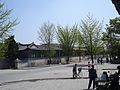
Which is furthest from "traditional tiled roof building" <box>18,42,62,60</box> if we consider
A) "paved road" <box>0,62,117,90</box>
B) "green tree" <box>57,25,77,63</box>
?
"paved road" <box>0,62,117,90</box>

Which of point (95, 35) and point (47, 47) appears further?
point (47, 47)

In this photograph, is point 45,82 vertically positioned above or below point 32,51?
below

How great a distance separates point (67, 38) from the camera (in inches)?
3487

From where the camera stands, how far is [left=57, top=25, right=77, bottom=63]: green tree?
88.6 meters

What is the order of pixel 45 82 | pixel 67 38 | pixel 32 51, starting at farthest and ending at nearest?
pixel 67 38
pixel 32 51
pixel 45 82

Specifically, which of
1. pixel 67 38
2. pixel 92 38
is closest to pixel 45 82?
pixel 92 38

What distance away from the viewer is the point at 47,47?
274 ft

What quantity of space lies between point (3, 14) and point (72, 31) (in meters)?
69.3

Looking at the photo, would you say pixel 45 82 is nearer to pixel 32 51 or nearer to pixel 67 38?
pixel 32 51

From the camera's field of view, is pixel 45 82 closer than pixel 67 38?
Yes

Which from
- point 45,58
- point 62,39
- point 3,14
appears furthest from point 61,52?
point 3,14

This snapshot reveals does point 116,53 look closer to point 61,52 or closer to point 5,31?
point 5,31

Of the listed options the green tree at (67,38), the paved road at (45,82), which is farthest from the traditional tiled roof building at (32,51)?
the paved road at (45,82)

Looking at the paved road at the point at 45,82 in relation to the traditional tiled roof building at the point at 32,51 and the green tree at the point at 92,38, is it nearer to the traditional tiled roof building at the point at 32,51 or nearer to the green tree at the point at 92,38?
the green tree at the point at 92,38
